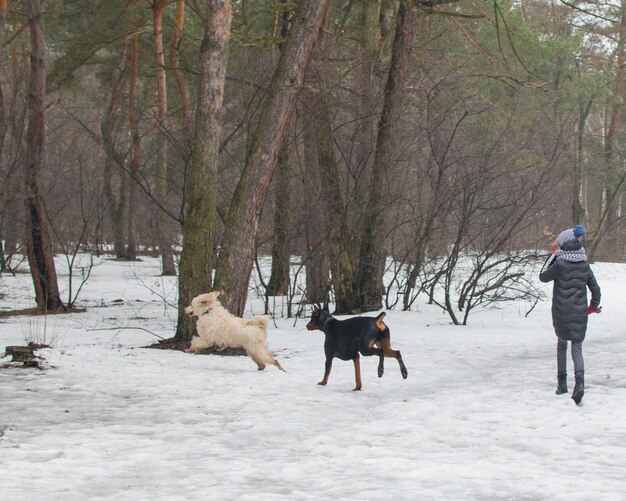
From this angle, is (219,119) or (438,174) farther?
(438,174)

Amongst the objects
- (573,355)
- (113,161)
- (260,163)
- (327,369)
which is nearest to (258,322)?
(327,369)

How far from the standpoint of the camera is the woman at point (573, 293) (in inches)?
310

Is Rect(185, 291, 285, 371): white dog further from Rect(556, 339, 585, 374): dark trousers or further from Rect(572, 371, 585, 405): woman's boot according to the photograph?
Rect(572, 371, 585, 405): woman's boot

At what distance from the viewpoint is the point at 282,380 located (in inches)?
359

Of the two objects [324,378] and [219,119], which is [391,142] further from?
[324,378]

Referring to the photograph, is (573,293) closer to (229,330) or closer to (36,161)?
(229,330)

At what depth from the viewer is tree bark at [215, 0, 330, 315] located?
36.2 ft

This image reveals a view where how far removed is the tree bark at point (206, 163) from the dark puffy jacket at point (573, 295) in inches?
206

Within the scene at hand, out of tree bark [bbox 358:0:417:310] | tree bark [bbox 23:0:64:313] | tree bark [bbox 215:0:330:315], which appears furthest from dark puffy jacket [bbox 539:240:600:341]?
tree bark [bbox 23:0:64:313]

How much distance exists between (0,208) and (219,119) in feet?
28.5

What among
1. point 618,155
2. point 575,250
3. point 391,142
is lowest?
point 575,250

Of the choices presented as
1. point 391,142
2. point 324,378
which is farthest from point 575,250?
point 391,142

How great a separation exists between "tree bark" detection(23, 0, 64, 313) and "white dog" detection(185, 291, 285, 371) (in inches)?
319

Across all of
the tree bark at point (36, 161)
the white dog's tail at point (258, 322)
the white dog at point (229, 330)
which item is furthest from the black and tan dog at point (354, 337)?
the tree bark at point (36, 161)
